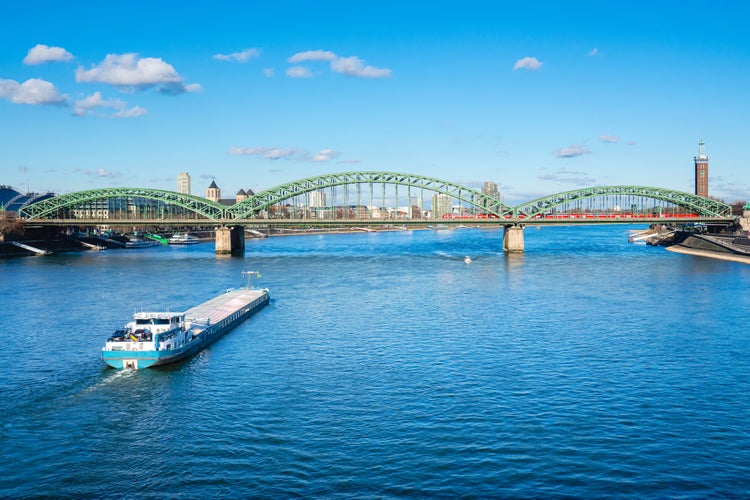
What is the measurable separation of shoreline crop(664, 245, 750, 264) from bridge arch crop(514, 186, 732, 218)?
14757 millimetres

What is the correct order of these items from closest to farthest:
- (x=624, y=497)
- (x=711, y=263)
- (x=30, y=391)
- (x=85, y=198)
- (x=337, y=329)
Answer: (x=624, y=497) < (x=30, y=391) < (x=337, y=329) < (x=711, y=263) < (x=85, y=198)

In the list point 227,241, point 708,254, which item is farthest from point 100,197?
point 708,254

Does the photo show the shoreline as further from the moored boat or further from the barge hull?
the moored boat

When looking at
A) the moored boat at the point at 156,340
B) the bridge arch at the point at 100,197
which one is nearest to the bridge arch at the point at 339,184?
the bridge arch at the point at 100,197

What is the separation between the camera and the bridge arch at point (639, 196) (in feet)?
539

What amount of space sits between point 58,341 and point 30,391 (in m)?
13.9

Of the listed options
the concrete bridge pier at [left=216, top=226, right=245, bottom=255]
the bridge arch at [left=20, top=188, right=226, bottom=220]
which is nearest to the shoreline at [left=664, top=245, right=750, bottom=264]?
the concrete bridge pier at [left=216, top=226, right=245, bottom=255]

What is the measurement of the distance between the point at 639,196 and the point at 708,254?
1795 inches

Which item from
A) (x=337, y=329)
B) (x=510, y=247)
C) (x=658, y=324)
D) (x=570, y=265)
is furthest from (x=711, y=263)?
(x=337, y=329)

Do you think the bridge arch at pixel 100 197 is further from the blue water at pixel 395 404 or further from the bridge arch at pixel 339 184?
the blue water at pixel 395 404

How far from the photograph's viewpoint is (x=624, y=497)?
76.9 feet

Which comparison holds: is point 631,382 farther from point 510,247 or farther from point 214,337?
point 510,247

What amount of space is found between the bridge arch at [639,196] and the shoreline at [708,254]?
14.8m

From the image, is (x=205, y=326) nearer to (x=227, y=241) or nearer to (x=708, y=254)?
(x=227, y=241)
